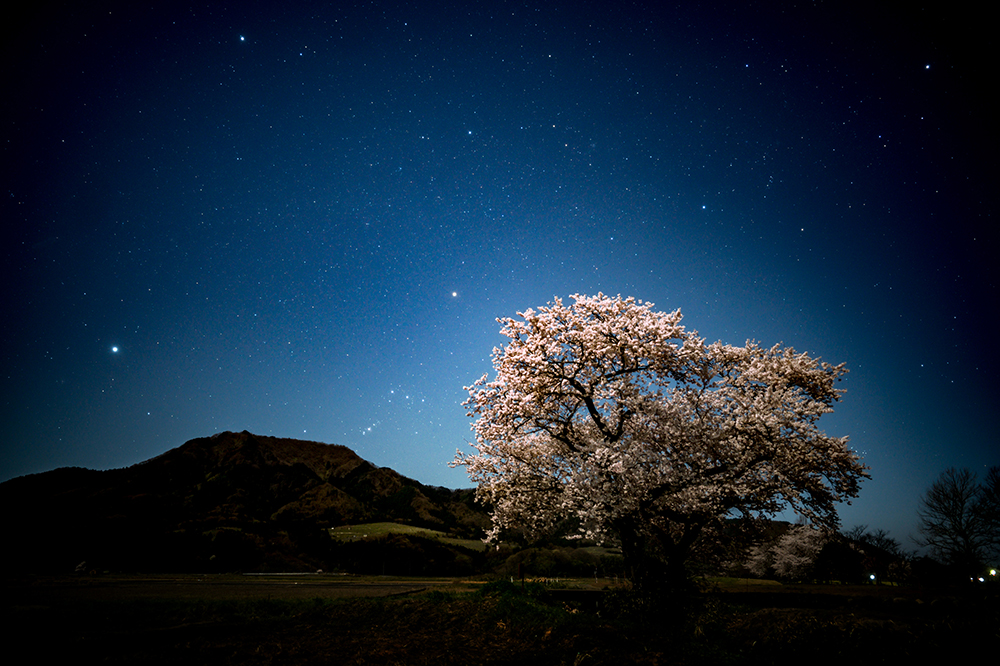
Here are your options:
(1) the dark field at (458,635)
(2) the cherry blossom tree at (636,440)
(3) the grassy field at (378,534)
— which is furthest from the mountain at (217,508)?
(1) the dark field at (458,635)

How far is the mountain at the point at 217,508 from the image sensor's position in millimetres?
34656

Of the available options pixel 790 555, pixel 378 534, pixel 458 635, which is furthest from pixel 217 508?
pixel 790 555

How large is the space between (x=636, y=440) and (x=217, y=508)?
6809cm

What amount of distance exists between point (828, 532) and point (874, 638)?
12284 mm

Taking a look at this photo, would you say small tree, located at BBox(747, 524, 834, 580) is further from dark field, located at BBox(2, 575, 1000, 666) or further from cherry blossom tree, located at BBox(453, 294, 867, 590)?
dark field, located at BBox(2, 575, 1000, 666)

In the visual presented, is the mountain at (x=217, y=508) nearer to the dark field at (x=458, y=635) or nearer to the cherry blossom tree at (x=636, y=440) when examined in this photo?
the cherry blossom tree at (x=636, y=440)

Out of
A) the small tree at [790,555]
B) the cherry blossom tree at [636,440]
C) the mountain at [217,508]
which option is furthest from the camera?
the small tree at [790,555]

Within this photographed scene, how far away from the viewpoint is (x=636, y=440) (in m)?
13.1

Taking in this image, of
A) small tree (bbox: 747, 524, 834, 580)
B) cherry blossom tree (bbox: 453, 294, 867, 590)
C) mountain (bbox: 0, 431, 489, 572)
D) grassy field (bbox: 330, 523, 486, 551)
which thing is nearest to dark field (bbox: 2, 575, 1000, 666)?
cherry blossom tree (bbox: 453, 294, 867, 590)

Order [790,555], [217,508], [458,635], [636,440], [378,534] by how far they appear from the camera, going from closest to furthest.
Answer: [458,635] < [636,440] < [790,555] < [378,534] < [217,508]

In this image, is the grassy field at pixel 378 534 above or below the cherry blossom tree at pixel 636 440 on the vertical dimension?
below

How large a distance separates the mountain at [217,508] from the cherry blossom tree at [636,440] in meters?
4.78

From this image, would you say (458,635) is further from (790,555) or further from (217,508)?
(217,508)

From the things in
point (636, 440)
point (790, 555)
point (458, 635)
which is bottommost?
point (790, 555)
